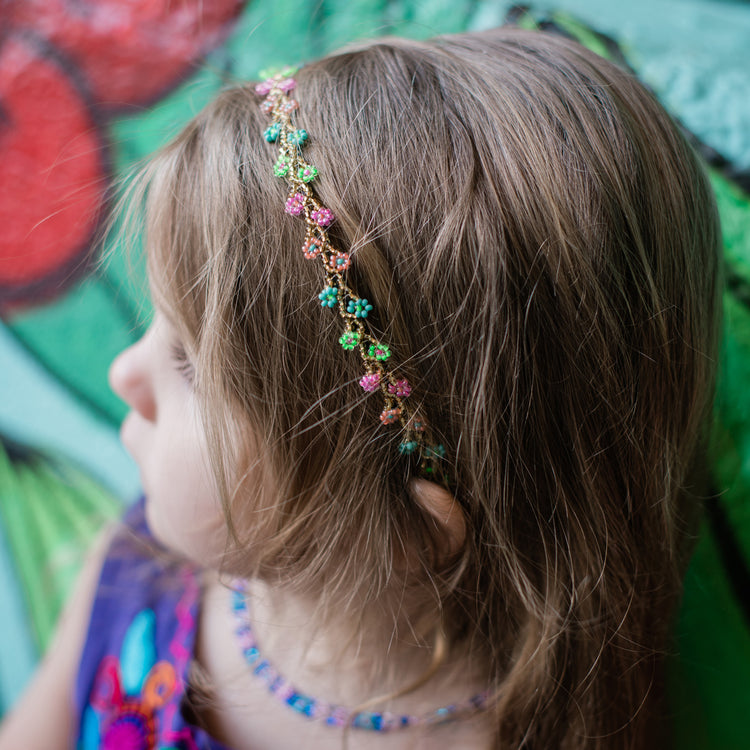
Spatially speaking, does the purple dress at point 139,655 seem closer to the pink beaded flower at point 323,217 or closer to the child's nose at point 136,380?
the child's nose at point 136,380

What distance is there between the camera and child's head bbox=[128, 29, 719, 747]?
23.7 inches

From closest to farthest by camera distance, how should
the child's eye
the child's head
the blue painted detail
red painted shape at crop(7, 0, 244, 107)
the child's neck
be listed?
the child's head → the child's eye → the child's neck → the blue painted detail → red painted shape at crop(7, 0, 244, 107)

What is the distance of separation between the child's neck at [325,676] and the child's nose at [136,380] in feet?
1.04

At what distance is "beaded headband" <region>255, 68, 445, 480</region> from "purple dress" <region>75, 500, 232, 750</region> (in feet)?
1.89

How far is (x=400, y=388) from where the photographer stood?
2.08 ft

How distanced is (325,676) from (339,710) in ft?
0.17

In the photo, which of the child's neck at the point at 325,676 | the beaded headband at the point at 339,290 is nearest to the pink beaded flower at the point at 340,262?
the beaded headband at the point at 339,290

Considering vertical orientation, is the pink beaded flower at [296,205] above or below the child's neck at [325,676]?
above

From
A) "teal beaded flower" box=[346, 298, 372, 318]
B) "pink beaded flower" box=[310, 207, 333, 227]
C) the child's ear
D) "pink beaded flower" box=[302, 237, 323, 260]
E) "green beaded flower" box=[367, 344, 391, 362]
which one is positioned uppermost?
"pink beaded flower" box=[310, 207, 333, 227]

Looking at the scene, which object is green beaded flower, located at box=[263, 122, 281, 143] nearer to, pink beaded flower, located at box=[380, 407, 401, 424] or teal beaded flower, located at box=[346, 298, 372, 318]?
teal beaded flower, located at box=[346, 298, 372, 318]

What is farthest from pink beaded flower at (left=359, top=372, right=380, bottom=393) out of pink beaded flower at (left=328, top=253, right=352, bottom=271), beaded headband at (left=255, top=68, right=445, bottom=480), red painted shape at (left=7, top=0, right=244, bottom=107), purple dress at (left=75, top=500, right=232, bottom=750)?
red painted shape at (left=7, top=0, right=244, bottom=107)

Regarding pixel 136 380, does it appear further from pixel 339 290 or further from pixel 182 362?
pixel 339 290

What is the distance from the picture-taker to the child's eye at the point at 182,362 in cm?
73

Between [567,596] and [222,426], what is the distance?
1.60 ft
